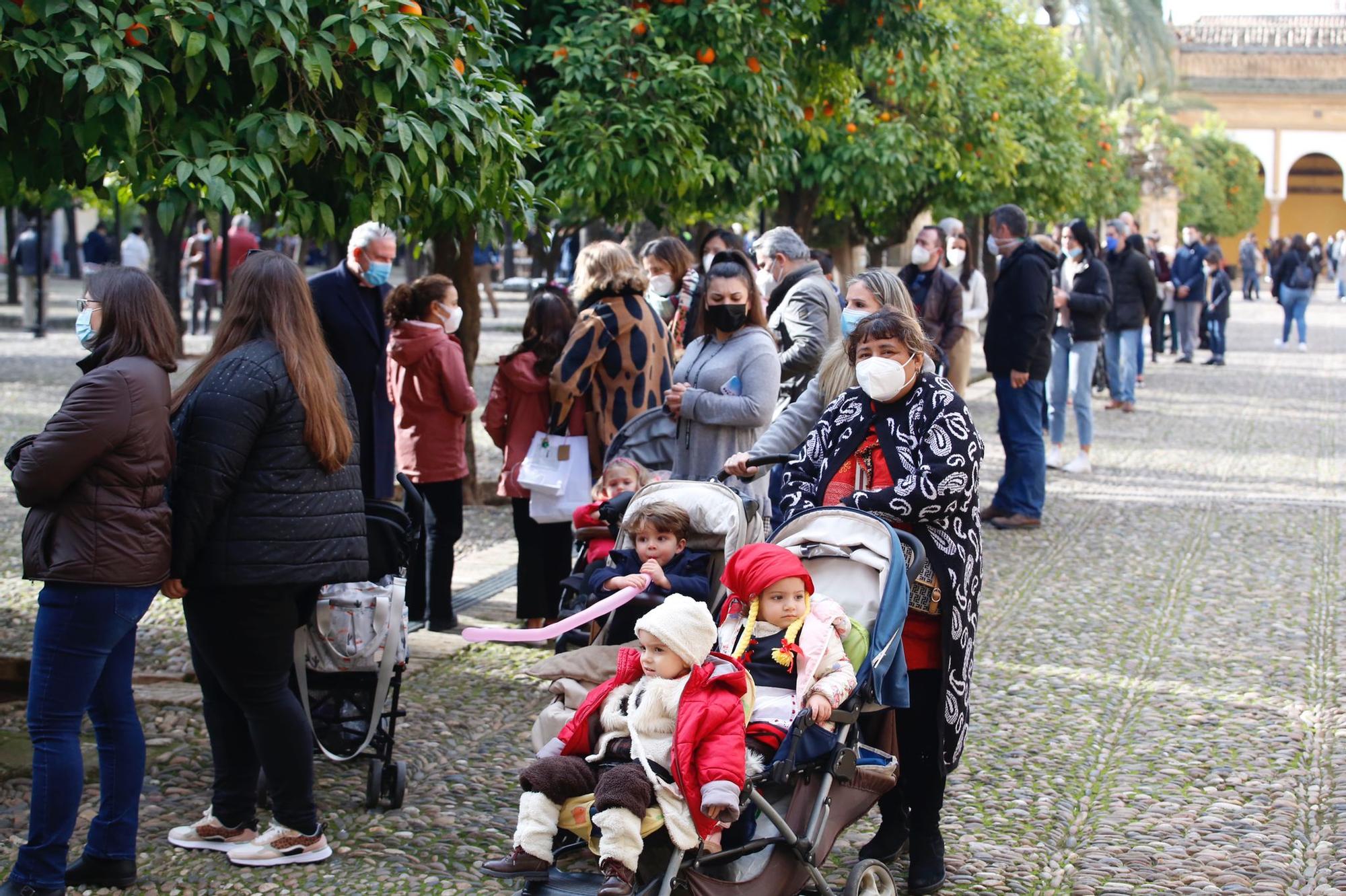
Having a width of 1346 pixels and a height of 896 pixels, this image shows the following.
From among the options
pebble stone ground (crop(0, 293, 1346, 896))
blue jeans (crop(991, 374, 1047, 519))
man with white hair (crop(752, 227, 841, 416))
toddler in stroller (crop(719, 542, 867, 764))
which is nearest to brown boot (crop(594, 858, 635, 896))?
toddler in stroller (crop(719, 542, 867, 764))

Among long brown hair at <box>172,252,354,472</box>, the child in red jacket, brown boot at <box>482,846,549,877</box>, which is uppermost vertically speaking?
long brown hair at <box>172,252,354,472</box>

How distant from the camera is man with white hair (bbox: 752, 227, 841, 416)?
8.22m

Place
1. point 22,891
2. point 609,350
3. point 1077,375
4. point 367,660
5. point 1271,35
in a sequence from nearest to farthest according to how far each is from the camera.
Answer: point 22,891, point 367,660, point 609,350, point 1077,375, point 1271,35

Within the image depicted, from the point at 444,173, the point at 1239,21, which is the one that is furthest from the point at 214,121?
the point at 1239,21

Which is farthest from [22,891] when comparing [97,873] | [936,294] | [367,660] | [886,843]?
[936,294]

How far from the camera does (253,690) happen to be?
484 centimetres

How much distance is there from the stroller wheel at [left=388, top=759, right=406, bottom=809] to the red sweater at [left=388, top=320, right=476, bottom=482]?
2442 mm

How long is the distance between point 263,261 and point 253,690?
131 centimetres

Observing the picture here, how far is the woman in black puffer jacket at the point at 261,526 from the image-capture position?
4.66 meters

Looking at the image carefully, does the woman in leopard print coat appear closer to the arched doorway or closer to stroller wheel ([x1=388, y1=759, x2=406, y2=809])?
stroller wheel ([x1=388, y1=759, x2=406, y2=809])

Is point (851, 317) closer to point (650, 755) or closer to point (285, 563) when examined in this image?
point (285, 563)

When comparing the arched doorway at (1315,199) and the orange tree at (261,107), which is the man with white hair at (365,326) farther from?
the arched doorway at (1315,199)

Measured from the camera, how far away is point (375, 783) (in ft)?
17.8

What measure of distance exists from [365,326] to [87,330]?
254 centimetres
